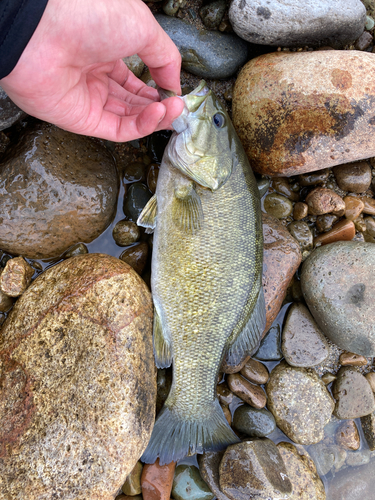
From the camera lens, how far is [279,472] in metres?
2.99

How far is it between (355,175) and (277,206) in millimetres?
903

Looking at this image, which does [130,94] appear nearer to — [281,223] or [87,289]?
[87,289]

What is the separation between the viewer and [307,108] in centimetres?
304

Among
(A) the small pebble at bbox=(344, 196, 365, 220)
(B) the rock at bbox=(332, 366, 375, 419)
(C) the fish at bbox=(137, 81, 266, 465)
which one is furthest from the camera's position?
(A) the small pebble at bbox=(344, 196, 365, 220)

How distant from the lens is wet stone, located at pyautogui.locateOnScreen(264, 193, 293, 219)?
354cm

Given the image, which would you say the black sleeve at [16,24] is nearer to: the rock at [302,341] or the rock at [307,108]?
the rock at [307,108]

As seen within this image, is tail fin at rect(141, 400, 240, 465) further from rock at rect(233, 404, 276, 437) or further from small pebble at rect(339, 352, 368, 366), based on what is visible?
small pebble at rect(339, 352, 368, 366)

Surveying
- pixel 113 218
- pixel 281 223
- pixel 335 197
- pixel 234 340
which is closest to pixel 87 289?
pixel 113 218

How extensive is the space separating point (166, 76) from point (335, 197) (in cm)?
213

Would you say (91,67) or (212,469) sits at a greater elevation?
(91,67)

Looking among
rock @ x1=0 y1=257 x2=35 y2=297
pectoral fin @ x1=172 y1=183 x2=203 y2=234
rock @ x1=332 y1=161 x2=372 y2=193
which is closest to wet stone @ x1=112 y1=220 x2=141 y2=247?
pectoral fin @ x1=172 y1=183 x2=203 y2=234

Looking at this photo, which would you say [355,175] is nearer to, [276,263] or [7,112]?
[276,263]

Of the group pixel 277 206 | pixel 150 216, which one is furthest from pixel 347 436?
pixel 150 216

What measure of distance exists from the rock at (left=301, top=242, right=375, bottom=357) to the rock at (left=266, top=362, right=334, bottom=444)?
1.75 feet
